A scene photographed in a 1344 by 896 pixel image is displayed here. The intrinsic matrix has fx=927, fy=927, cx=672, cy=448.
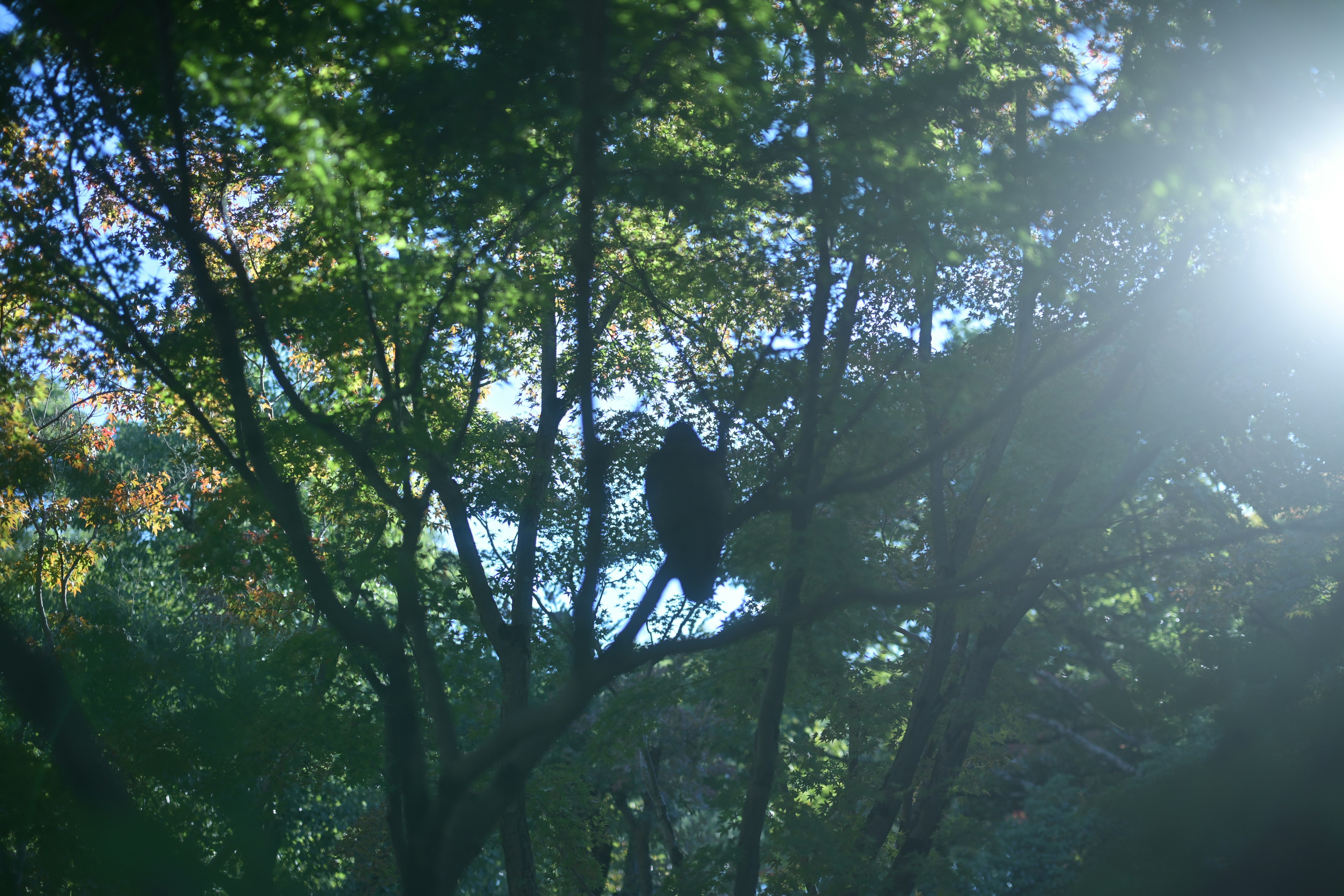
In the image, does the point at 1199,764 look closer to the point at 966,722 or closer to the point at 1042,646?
the point at 1042,646

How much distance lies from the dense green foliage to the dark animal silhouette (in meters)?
0.30

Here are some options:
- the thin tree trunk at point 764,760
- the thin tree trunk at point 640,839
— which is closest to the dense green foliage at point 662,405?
the thin tree trunk at point 764,760

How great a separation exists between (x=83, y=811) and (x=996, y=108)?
7.86 m

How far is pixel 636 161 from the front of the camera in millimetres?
6078

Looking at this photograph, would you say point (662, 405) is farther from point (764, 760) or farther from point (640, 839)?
point (640, 839)

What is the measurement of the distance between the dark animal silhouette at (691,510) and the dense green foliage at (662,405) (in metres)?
0.30

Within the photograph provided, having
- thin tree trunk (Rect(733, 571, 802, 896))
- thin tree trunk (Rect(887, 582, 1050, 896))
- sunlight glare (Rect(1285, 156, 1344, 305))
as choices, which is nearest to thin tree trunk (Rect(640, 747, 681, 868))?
thin tree trunk (Rect(887, 582, 1050, 896))

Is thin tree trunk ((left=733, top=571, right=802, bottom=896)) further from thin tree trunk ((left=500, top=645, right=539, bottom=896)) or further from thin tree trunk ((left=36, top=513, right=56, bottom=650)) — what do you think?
thin tree trunk ((left=36, top=513, right=56, bottom=650))

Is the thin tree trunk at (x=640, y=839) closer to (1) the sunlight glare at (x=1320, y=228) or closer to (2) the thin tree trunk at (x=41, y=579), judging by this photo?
(2) the thin tree trunk at (x=41, y=579)

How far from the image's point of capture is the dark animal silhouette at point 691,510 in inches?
195

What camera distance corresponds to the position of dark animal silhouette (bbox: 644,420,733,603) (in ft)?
16.3

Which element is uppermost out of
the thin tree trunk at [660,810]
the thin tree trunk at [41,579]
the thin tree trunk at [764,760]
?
the thin tree trunk at [41,579]

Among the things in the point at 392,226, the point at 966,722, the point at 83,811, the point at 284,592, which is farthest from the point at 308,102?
the point at 284,592

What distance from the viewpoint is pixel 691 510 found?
5016 mm
